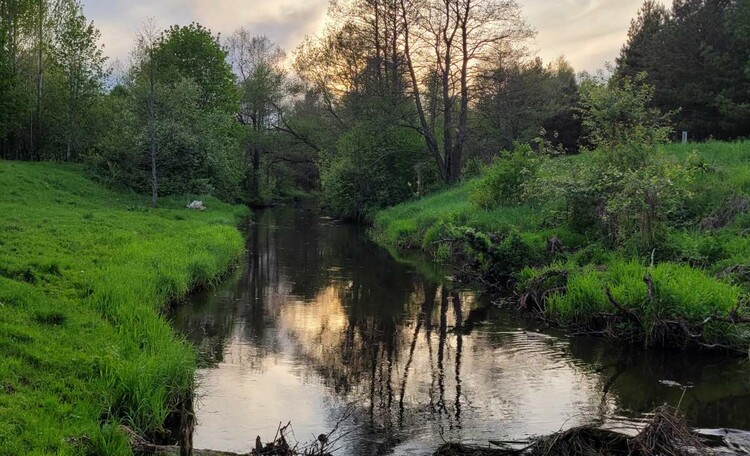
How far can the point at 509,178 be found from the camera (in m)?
23.6

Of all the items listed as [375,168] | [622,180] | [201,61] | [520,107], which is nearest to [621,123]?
[622,180]

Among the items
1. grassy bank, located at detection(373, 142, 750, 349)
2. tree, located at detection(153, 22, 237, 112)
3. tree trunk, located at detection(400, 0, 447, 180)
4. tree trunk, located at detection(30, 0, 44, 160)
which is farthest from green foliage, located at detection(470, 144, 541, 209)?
tree trunk, located at detection(30, 0, 44, 160)

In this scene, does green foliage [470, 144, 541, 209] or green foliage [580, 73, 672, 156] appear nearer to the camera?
green foliage [580, 73, 672, 156]

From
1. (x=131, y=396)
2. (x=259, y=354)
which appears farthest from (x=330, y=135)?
(x=131, y=396)

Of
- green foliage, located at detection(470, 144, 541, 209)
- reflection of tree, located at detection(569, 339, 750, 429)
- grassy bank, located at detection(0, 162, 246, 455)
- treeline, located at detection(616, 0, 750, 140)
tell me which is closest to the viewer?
grassy bank, located at detection(0, 162, 246, 455)

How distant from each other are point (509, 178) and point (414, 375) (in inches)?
601

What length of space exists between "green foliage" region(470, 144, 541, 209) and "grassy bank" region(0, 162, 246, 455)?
10534 mm

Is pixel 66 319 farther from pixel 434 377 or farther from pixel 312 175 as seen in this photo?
pixel 312 175

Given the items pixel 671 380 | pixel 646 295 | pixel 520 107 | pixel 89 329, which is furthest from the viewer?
pixel 520 107

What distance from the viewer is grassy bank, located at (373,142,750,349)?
11.0 meters

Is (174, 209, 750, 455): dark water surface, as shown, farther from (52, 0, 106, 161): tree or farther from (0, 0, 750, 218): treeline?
(52, 0, 106, 161): tree

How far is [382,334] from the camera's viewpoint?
40.4 feet

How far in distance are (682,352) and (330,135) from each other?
136 ft

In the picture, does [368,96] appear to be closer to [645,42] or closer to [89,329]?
[645,42]
